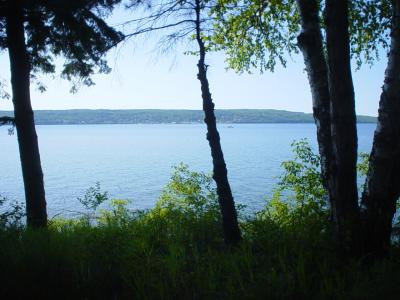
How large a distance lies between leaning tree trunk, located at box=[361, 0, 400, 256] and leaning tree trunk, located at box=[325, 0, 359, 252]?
230 millimetres

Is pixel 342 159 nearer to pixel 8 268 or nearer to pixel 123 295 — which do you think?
pixel 123 295

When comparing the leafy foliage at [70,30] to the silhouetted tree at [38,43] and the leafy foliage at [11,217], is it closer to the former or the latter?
the silhouetted tree at [38,43]

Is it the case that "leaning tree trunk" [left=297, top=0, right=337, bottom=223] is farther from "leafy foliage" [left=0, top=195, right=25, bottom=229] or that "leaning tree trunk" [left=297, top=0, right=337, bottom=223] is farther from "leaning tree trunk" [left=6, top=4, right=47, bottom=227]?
"leaning tree trunk" [left=6, top=4, right=47, bottom=227]

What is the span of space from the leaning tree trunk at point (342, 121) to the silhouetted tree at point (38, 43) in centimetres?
528

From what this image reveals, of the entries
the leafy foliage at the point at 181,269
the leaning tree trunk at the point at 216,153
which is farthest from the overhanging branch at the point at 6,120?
the leaning tree trunk at the point at 216,153

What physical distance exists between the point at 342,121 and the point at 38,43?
25.7ft

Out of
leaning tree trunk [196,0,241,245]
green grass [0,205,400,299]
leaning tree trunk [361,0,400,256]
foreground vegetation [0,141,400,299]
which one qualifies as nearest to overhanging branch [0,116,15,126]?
foreground vegetation [0,141,400,299]

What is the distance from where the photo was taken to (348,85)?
5016mm

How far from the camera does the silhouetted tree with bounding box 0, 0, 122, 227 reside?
859 cm

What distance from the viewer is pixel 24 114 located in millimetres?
9320

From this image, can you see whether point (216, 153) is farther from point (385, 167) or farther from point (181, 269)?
point (385, 167)

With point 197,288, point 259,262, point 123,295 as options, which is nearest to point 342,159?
point 259,262

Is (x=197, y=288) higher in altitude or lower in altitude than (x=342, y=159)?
lower

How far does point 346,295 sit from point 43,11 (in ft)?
29.0
